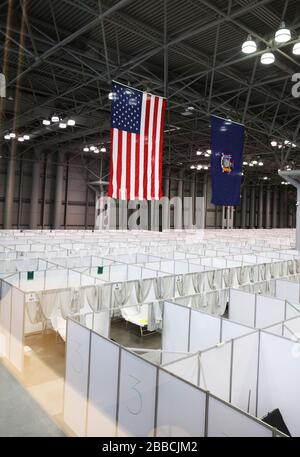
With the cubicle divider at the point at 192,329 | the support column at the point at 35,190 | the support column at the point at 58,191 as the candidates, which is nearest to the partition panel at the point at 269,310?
the cubicle divider at the point at 192,329

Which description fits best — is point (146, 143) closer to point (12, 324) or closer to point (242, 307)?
point (242, 307)

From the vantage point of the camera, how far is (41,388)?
7.61m

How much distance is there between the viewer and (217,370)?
6051 millimetres

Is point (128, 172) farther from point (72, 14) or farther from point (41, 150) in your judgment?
point (41, 150)

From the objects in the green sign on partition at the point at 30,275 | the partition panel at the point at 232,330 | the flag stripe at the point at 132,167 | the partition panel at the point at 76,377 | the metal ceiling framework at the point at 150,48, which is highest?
the metal ceiling framework at the point at 150,48

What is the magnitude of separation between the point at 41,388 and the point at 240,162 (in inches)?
443

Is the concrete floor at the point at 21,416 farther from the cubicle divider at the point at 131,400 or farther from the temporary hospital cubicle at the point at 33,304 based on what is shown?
the temporary hospital cubicle at the point at 33,304

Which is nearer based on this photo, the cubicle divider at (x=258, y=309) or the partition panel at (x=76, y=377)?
the partition panel at (x=76, y=377)

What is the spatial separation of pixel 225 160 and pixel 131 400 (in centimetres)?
1126

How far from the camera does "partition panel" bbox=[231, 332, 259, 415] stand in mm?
6279

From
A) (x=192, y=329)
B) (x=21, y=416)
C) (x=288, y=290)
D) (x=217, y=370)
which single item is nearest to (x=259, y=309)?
(x=192, y=329)

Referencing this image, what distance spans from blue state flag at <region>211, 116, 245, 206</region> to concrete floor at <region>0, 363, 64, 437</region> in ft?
32.0

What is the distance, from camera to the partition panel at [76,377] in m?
5.95
